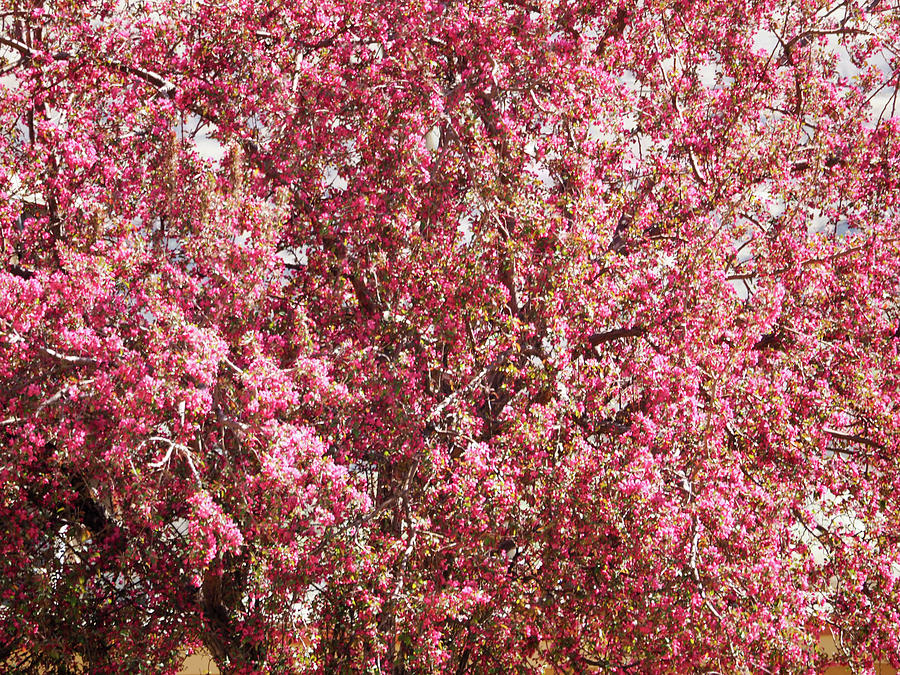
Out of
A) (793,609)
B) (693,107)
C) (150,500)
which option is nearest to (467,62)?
(693,107)

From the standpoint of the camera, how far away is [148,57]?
10430 mm

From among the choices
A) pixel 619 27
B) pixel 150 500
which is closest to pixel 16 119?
pixel 150 500

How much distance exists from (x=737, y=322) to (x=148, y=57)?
7184mm

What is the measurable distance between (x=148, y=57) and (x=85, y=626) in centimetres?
621

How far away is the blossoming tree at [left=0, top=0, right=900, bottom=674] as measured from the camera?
7863 millimetres

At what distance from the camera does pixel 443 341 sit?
29.6 feet

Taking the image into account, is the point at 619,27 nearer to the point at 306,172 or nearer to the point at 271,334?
the point at 306,172

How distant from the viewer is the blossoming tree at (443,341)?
25.8ft

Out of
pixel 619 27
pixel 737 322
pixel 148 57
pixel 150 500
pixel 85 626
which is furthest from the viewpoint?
pixel 619 27

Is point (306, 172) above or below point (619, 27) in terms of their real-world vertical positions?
below

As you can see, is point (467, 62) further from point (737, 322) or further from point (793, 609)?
point (793, 609)

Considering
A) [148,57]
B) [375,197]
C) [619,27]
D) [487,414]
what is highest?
[619,27]

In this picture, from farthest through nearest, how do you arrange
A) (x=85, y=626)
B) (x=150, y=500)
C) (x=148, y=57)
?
(x=148, y=57)
(x=85, y=626)
(x=150, y=500)

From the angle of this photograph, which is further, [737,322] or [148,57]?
[148,57]
